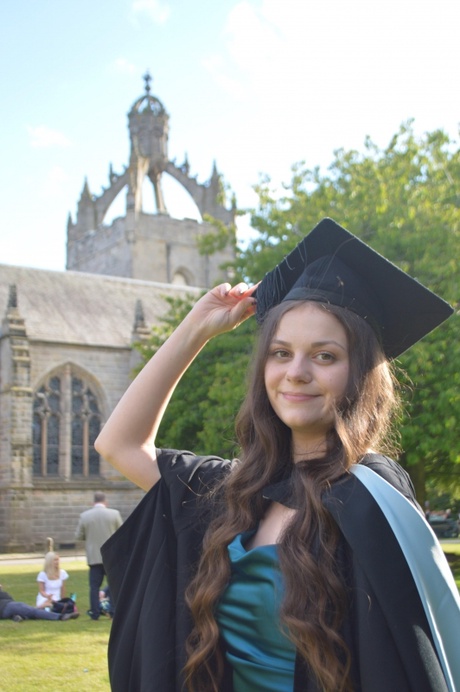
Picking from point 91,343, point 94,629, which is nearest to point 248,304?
point 94,629

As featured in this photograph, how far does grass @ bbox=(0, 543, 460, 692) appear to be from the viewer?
6887 mm

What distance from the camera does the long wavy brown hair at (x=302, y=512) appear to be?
1.87 m

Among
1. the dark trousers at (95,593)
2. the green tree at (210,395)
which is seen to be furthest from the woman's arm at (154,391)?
the green tree at (210,395)

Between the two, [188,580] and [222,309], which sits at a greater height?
[222,309]

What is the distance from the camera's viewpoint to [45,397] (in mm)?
28734

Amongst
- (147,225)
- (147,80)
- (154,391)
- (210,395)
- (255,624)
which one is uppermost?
(147,80)

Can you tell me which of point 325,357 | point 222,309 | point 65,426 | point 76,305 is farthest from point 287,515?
point 76,305

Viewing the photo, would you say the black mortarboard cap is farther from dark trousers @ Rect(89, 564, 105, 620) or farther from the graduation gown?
dark trousers @ Rect(89, 564, 105, 620)

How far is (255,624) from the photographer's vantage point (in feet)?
6.61

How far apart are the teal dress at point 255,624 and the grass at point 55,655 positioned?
5079 mm

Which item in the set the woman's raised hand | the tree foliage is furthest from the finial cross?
the woman's raised hand

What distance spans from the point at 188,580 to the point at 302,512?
0.35m

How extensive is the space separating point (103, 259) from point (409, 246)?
105ft

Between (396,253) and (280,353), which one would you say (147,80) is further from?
(280,353)
